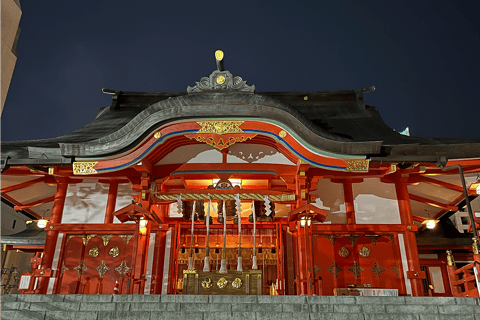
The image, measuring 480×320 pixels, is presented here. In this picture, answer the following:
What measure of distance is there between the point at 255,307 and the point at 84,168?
6.40m

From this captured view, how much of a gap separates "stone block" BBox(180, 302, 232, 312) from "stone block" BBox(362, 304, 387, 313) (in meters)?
2.24

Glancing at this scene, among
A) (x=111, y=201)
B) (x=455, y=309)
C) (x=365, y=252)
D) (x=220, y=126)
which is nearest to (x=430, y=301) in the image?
(x=455, y=309)

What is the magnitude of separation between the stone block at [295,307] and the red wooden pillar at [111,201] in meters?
7.20

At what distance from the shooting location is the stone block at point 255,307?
21.5ft

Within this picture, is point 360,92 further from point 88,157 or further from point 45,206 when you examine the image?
point 45,206

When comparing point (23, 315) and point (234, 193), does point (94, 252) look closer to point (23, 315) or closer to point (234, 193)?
point (234, 193)

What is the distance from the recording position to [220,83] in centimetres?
1082

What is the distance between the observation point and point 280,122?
408 inches

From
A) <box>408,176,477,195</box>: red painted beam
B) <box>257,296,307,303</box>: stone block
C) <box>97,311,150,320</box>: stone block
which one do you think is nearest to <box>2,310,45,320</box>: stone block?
<box>97,311,150,320</box>: stone block

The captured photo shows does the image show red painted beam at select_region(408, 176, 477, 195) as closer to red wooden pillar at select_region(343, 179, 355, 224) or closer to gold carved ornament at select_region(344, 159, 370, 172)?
red wooden pillar at select_region(343, 179, 355, 224)

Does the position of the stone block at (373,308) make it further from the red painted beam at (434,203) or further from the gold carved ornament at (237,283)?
the red painted beam at (434,203)

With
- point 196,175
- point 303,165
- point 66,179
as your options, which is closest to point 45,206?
point 66,179

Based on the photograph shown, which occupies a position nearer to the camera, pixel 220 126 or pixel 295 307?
pixel 295 307

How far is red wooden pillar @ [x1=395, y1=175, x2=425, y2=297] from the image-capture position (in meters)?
10.8
